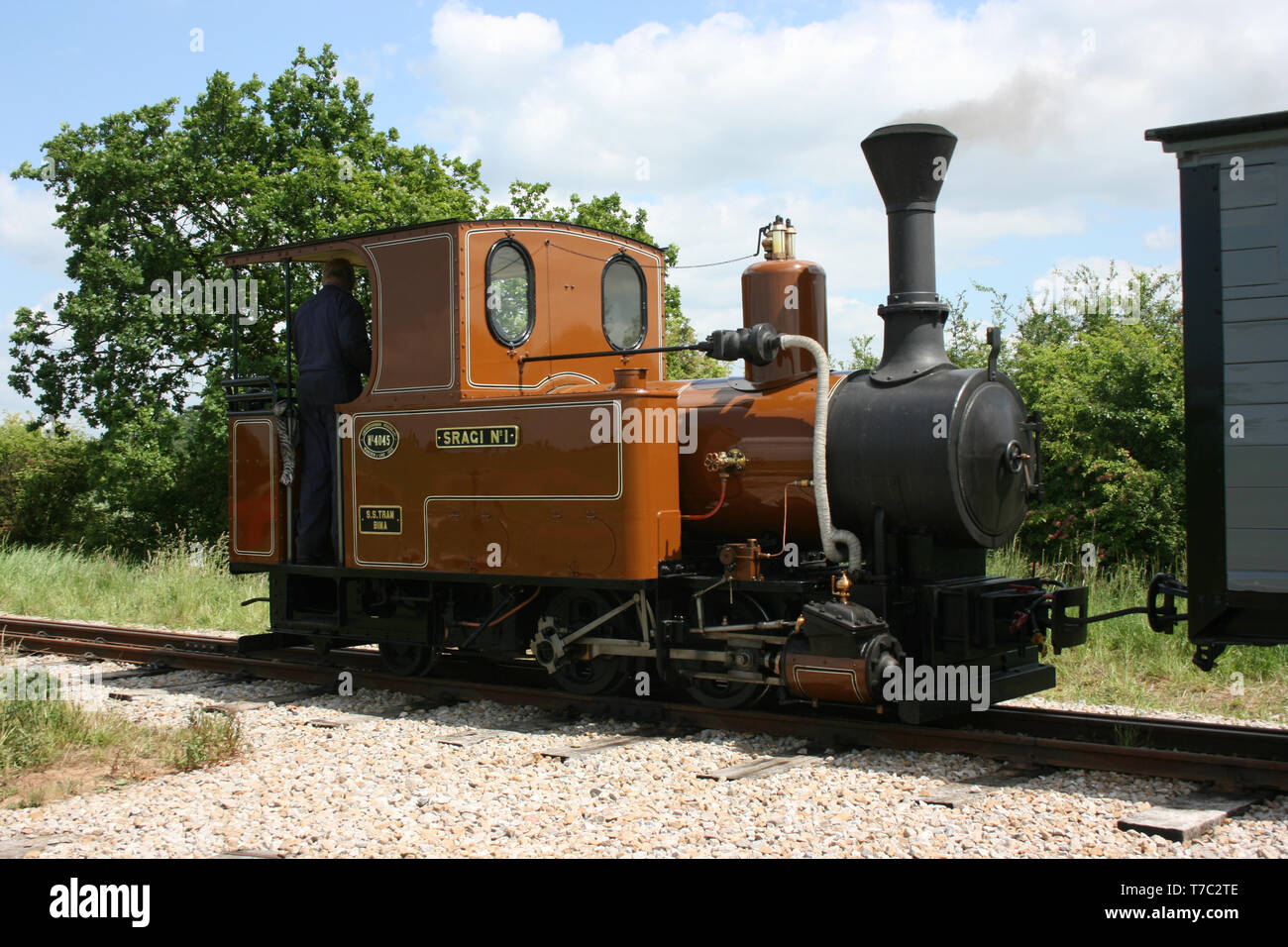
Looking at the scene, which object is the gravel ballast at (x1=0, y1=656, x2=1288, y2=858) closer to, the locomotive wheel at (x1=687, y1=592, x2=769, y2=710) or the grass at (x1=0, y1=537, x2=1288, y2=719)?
the locomotive wheel at (x1=687, y1=592, x2=769, y2=710)

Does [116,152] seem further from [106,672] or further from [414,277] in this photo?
[414,277]

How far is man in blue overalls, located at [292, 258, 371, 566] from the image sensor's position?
876 centimetres

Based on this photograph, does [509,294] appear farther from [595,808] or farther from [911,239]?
[595,808]

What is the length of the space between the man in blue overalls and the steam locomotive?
27 cm

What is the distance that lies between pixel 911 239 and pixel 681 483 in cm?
215

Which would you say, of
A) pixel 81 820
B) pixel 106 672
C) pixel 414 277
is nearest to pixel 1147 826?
pixel 81 820

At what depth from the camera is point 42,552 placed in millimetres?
16797

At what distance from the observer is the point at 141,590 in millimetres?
13789

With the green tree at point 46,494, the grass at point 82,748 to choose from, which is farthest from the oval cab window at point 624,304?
the green tree at point 46,494

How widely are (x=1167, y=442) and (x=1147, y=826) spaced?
8.37 m

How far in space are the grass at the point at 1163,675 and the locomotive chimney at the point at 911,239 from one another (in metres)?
2.74

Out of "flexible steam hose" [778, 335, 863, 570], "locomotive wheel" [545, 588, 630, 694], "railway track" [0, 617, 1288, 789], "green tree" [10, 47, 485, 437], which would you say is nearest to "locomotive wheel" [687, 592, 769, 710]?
"railway track" [0, 617, 1288, 789]

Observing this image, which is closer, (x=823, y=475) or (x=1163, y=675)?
(x=823, y=475)

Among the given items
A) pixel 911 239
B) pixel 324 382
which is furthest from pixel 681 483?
pixel 324 382
